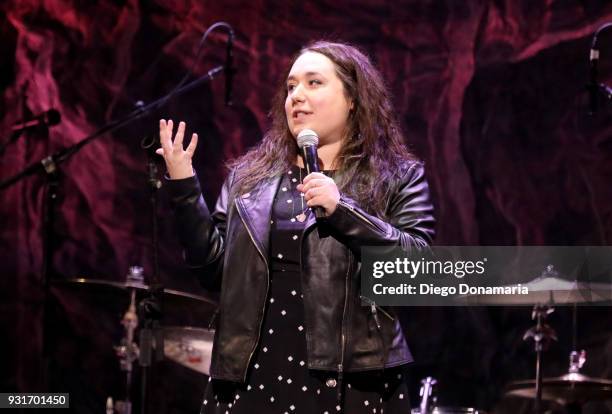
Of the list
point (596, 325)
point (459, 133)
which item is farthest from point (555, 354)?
point (459, 133)

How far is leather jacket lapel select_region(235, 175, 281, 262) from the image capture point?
196cm

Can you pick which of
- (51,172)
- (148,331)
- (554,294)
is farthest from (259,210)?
(51,172)

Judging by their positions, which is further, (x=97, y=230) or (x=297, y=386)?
(x=97, y=230)

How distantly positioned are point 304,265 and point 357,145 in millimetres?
421

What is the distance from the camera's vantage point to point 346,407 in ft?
6.09

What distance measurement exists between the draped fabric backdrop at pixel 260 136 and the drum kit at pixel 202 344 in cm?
37

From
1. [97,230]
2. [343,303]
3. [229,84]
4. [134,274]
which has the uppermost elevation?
[229,84]

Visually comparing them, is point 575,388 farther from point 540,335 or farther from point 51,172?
point 51,172

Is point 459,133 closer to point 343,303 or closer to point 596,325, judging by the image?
point 596,325

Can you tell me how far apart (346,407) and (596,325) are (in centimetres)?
236

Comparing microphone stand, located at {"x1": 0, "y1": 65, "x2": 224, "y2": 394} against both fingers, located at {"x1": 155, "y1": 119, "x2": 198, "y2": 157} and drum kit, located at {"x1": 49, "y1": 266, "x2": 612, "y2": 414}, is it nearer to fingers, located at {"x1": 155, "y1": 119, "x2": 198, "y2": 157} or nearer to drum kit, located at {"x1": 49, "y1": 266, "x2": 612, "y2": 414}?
drum kit, located at {"x1": 49, "y1": 266, "x2": 612, "y2": 414}

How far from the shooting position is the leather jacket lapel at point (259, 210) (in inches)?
77.3

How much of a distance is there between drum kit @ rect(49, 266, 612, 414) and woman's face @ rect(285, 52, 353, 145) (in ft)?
2.27

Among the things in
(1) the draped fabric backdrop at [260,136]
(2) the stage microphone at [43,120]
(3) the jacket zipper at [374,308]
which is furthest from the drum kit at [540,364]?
(2) the stage microphone at [43,120]
